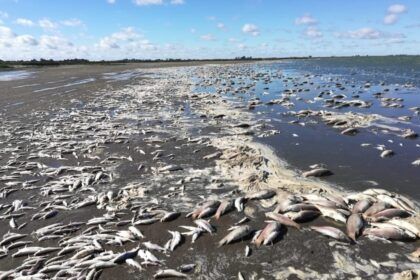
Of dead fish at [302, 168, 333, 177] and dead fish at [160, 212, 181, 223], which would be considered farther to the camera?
dead fish at [302, 168, 333, 177]

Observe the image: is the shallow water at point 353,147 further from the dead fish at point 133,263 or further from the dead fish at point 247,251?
the dead fish at point 133,263

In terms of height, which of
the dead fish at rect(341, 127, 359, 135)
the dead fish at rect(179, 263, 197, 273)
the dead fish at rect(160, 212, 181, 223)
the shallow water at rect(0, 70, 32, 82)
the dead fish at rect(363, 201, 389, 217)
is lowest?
the shallow water at rect(0, 70, 32, 82)

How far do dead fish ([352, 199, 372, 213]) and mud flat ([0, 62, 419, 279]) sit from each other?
0.09 feet

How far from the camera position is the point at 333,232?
7379 mm

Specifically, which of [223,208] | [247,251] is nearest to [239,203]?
[223,208]

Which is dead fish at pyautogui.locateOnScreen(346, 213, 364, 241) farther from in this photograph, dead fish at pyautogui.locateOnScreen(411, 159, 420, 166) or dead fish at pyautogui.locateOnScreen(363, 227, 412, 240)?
dead fish at pyautogui.locateOnScreen(411, 159, 420, 166)

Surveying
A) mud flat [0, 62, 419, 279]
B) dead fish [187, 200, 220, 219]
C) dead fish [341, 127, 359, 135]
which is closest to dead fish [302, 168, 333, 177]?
mud flat [0, 62, 419, 279]

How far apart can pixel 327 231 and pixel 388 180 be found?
372 cm

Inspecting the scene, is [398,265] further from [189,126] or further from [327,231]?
[189,126]

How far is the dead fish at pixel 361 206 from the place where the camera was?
823 cm

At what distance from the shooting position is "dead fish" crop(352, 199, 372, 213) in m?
8.23

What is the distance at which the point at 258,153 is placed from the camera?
42.9 ft

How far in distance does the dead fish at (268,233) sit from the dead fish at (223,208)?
4.21 ft

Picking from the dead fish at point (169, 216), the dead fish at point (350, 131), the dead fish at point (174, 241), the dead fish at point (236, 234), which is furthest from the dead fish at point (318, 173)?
the dead fish at point (350, 131)
